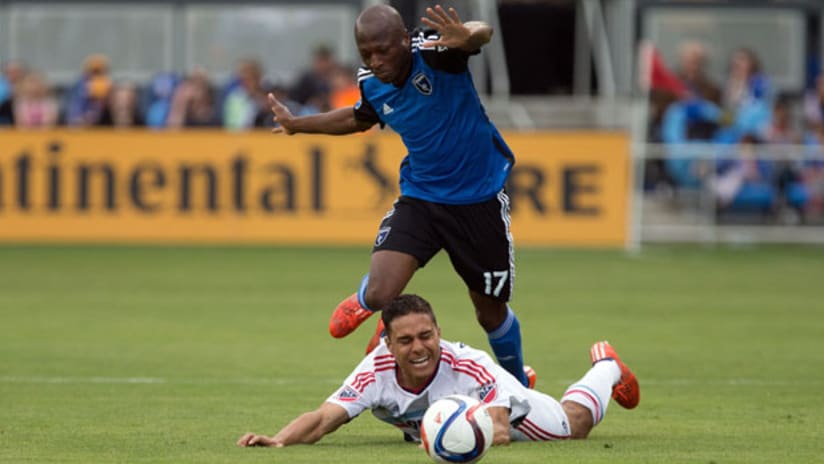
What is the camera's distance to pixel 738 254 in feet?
78.1

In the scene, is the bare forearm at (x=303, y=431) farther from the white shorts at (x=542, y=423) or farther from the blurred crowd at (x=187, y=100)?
the blurred crowd at (x=187, y=100)

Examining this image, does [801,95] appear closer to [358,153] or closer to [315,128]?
[358,153]

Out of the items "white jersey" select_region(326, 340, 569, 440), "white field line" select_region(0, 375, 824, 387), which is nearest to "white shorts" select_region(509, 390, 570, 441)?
"white jersey" select_region(326, 340, 569, 440)

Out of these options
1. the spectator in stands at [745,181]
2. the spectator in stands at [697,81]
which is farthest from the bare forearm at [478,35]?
the spectator in stands at [697,81]

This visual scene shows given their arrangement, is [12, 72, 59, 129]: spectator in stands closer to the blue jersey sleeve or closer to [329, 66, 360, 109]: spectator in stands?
[329, 66, 360, 109]: spectator in stands

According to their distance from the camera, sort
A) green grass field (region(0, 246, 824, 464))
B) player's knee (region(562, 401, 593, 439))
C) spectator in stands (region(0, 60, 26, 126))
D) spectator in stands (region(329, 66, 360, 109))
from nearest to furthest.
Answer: green grass field (region(0, 246, 824, 464))
player's knee (region(562, 401, 593, 439))
spectator in stands (region(329, 66, 360, 109))
spectator in stands (region(0, 60, 26, 126))

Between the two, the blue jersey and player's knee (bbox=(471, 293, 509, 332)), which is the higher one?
the blue jersey

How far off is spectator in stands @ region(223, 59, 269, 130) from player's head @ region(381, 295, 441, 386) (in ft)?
55.4

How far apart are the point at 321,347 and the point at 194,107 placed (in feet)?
38.7

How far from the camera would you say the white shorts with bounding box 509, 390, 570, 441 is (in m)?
8.95

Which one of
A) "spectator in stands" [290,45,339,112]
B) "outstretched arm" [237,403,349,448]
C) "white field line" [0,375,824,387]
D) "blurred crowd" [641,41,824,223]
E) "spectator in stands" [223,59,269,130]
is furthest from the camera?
"spectator in stands" [223,59,269,130]

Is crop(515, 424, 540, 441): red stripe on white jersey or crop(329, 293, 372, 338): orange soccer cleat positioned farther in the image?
crop(329, 293, 372, 338): orange soccer cleat

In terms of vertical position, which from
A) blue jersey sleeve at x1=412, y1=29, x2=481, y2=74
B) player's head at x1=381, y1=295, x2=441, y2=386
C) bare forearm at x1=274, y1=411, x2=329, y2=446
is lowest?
bare forearm at x1=274, y1=411, x2=329, y2=446

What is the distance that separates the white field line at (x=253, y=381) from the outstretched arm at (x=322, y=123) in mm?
2165
